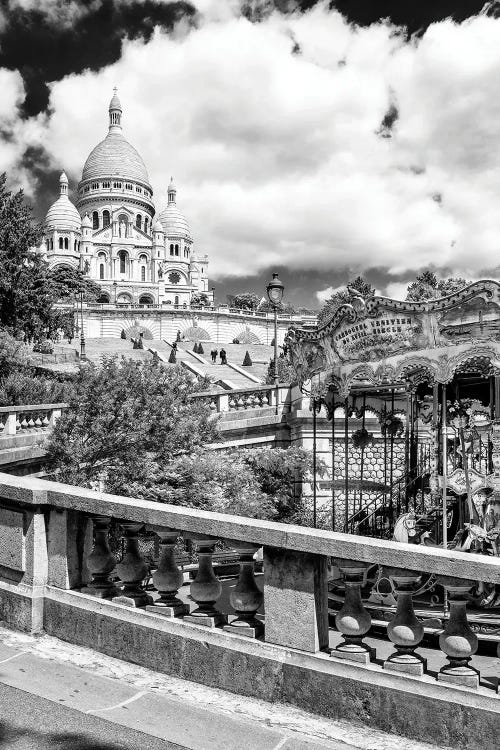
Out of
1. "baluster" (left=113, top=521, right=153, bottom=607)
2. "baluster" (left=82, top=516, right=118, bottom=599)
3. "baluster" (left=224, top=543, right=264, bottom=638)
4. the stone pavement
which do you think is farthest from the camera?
"baluster" (left=82, top=516, right=118, bottom=599)

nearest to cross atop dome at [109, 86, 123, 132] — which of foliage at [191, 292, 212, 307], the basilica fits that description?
the basilica

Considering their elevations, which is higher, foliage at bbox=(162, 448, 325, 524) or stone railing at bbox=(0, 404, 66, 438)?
stone railing at bbox=(0, 404, 66, 438)

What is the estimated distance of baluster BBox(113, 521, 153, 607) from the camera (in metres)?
4.88

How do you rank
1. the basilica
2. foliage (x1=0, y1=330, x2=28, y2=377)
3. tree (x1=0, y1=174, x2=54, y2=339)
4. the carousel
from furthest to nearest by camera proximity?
the basilica, tree (x1=0, y1=174, x2=54, y2=339), foliage (x1=0, y1=330, x2=28, y2=377), the carousel

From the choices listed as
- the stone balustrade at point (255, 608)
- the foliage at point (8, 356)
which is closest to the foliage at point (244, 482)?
the stone balustrade at point (255, 608)

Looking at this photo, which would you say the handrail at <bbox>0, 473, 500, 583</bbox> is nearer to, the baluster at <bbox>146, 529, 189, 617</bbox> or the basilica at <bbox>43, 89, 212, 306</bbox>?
the baluster at <bbox>146, 529, 189, 617</bbox>

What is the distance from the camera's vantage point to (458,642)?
148 inches

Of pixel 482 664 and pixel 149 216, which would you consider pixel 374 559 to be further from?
pixel 149 216

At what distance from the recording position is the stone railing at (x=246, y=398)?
19906 mm

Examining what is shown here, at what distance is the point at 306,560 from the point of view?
411 cm

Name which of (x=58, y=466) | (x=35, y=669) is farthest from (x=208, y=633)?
(x=58, y=466)

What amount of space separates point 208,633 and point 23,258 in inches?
1149

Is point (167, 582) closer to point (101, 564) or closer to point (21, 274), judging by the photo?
point (101, 564)

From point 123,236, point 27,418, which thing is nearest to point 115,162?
point 123,236
